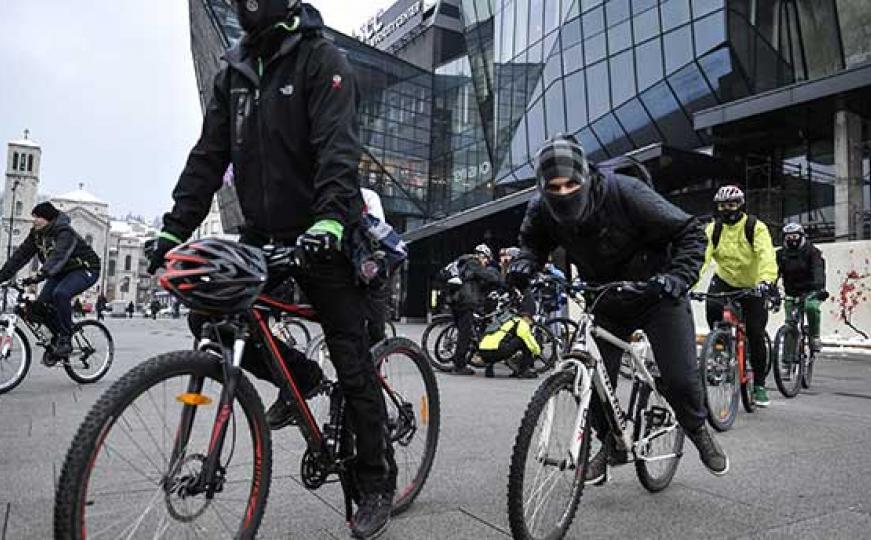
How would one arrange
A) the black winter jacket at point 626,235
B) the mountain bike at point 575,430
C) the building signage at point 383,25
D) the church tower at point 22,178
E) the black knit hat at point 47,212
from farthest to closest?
1. the church tower at point 22,178
2. the building signage at point 383,25
3. the black knit hat at point 47,212
4. the black winter jacket at point 626,235
5. the mountain bike at point 575,430

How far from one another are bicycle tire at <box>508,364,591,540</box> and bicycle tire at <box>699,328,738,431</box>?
2.39 meters

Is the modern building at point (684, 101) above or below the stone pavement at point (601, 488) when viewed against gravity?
above

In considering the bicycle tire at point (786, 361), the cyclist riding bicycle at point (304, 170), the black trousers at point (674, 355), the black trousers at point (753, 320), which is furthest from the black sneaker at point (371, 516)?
the bicycle tire at point (786, 361)

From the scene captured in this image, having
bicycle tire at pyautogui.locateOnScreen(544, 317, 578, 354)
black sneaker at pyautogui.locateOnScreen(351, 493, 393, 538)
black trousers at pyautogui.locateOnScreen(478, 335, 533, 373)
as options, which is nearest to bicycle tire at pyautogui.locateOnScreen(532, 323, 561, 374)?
bicycle tire at pyautogui.locateOnScreen(544, 317, 578, 354)

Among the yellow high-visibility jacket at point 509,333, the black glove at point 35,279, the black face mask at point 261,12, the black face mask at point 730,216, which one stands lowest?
the yellow high-visibility jacket at point 509,333

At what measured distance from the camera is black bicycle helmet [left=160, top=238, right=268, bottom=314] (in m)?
2.03

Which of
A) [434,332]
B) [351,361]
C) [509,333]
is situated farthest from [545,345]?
[351,361]

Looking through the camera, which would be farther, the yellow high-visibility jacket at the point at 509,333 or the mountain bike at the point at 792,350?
the yellow high-visibility jacket at the point at 509,333

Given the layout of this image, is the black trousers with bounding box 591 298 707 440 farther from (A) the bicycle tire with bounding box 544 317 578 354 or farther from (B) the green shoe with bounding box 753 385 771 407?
(A) the bicycle tire with bounding box 544 317 578 354

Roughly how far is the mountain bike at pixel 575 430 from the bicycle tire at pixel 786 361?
157 inches

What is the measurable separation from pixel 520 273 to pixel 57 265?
566 cm

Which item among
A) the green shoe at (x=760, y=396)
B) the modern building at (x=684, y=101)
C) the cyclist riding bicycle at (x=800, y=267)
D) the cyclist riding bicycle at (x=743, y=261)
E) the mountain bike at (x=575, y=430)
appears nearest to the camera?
the mountain bike at (x=575, y=430)

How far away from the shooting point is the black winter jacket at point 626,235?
10.2ft

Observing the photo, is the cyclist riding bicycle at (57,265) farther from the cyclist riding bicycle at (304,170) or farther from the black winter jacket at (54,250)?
the cyclist riding bicycle at (304,170)
